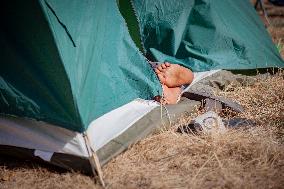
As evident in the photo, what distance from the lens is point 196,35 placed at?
13.7ft

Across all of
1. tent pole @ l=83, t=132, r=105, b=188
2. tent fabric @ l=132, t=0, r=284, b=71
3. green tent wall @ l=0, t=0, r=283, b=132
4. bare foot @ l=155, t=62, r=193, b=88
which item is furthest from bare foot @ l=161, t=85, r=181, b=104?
tent pole @ l=83, t=132, r=105, b=188

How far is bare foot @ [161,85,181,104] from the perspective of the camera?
3.65m

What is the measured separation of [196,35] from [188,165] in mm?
1697

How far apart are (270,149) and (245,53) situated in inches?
63.2

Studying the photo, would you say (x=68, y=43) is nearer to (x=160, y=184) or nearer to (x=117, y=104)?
(x=117, y=104)

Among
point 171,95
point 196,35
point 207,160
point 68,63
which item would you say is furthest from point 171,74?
point 68,63

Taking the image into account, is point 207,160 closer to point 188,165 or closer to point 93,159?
point 188,165

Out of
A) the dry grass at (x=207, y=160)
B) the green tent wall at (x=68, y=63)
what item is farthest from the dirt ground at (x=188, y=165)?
the green tent wall at (x=68, y=63)

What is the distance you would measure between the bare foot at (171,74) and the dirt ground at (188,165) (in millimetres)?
471

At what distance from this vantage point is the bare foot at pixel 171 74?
379 centimetres

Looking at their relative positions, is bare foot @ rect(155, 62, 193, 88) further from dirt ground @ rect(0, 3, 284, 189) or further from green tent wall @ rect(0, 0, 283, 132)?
dirt ground @ rect(0, 3, 284, 189)

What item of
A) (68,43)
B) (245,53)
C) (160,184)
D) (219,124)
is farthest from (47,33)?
(245,53)

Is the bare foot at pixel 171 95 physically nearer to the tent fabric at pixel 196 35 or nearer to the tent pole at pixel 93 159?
the tent fabric at pixel 196 35

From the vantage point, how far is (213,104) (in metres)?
3.64
